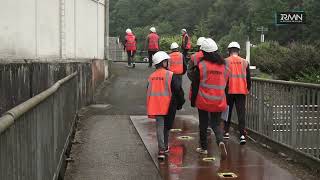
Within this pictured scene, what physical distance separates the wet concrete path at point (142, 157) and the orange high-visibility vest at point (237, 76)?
3.18 feet

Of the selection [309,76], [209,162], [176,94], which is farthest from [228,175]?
[309,76]

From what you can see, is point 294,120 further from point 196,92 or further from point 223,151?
point 196,92

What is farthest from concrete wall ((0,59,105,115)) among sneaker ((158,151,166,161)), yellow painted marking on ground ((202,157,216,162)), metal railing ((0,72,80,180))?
yellow painted marking on ground ((202,157,216,162))

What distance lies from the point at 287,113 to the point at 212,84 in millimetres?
1357

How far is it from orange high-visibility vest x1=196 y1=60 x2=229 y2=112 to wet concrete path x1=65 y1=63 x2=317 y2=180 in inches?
33.7

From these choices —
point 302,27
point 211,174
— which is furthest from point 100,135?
point 302,27

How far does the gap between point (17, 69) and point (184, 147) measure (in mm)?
3029

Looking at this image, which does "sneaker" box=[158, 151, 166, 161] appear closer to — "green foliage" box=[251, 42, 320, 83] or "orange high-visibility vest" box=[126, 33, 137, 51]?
"green foliage" box=[251, 42, 320, 83]

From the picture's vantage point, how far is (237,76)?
9.27 metres

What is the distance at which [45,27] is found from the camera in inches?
479

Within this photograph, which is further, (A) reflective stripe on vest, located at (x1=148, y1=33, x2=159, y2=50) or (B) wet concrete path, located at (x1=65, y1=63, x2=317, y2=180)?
(A) reflective stripe on vest, located at (x1=148, y1=33, x2=159, y2=50)

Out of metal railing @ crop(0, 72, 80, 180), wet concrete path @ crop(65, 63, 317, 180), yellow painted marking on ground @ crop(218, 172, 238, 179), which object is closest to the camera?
metal railing @ crop(0, 72, 80, 180)

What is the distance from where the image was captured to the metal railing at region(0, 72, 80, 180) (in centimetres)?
330

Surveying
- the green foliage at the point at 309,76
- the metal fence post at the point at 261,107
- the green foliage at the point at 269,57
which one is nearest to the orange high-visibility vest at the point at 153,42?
the green foliage at the point at 269,57
